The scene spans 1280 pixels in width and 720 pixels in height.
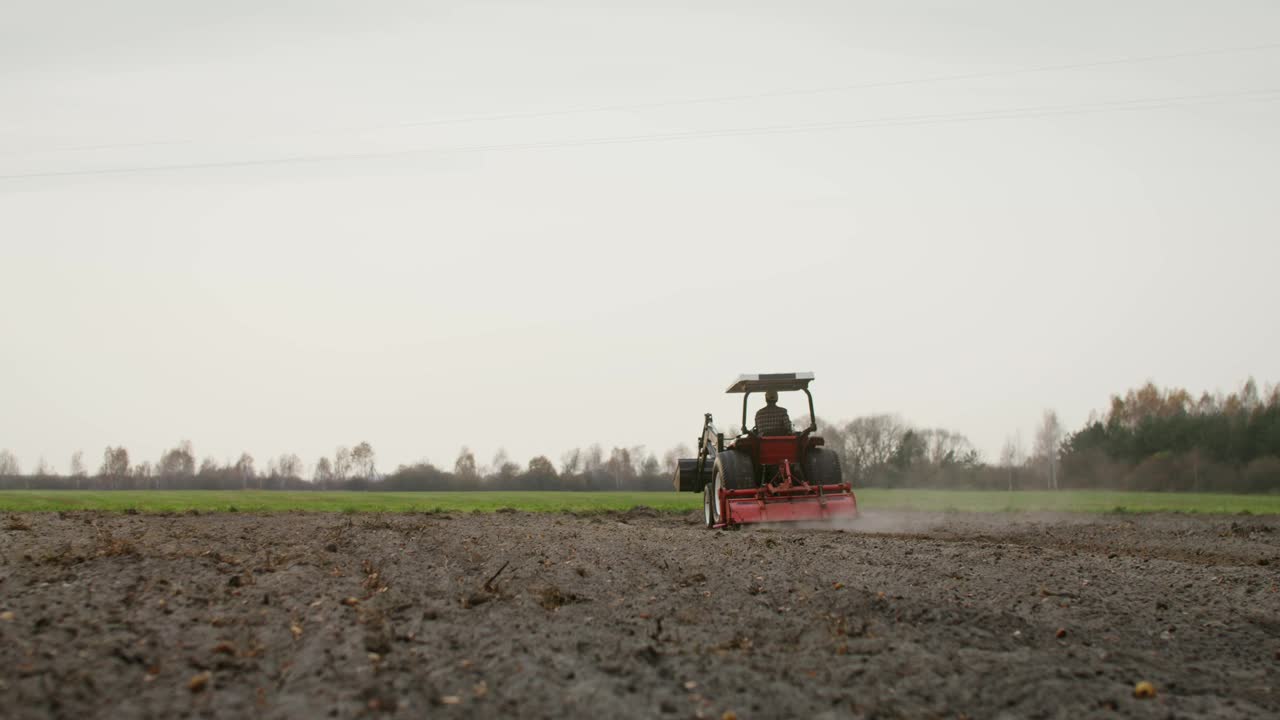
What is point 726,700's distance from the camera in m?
5.10

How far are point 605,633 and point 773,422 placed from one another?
37.8ft

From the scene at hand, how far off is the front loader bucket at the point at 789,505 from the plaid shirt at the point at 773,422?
1287 millimetres

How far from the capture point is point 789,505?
16484 millimetres

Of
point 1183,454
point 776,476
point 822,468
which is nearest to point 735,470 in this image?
point 776,476

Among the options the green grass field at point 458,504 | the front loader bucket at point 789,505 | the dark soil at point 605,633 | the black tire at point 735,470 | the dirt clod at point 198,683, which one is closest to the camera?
the dirt clod at point 198,683

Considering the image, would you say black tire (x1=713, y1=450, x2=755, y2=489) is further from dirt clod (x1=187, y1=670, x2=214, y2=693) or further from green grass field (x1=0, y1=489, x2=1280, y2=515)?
dirt clod (x1=187, y1=670, x2=214, y2=693)

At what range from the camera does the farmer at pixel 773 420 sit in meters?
17.7

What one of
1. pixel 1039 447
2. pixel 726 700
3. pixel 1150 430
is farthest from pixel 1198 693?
pixel 1039 447

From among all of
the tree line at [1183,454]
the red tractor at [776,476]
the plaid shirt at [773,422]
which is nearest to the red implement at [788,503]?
the red tractor at [776,476]

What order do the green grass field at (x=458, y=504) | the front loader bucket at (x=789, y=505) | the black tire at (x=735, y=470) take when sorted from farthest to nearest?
the green grass field at (x=458, y=504) < the black tire at (x=735, y=470) < the front loader bucket at (x=789, y=505)

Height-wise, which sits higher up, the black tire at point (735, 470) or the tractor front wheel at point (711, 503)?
the black tire at point (735, 470)

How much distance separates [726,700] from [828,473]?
12349 millimetres

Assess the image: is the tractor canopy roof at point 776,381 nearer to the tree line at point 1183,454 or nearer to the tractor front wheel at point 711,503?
the tractor front wheel at point 711,503

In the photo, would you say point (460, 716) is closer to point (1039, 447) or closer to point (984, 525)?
point (984, 525)
